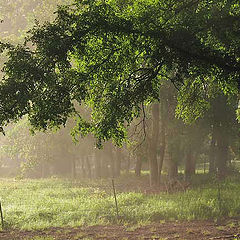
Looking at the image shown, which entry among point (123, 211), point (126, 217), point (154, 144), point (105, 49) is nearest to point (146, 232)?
point (126, 217)

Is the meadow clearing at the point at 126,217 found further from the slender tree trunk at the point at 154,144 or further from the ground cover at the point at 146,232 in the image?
the slender tree trunk at the point at 154,144

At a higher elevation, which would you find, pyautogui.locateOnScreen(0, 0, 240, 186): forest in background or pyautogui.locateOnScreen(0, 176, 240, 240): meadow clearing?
pyautogui.locateOnScreen(0, 0, 240, 186): forest in background

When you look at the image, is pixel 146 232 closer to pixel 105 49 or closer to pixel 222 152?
pixel 105 49

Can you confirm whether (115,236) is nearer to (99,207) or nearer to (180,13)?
(99,207)

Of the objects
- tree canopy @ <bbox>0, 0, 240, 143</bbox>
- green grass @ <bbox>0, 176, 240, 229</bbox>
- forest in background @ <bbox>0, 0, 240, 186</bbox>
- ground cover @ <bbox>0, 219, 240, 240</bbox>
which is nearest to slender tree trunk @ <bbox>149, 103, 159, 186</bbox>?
forest in background @ <bbox>0, 0, 240, 186</bbox>

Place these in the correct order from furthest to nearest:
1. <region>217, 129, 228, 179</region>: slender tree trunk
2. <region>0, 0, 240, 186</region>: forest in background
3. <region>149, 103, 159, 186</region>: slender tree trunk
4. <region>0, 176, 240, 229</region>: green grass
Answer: <region>217, 129, 228, 179</region>: slender tree trunk
<region>149, 103, 159, 186</region>: slender tree trunk
<region>0, 0, 240, 186</region>: forest in background
<region>0, 176, 240, 229</region>: green grass

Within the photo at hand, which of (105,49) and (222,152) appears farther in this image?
(222,152)

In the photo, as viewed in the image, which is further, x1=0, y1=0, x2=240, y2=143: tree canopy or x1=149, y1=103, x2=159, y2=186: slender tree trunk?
x1=149, y1=103, x2=159, y2=186: slender tree trunk

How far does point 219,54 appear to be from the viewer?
8.52m

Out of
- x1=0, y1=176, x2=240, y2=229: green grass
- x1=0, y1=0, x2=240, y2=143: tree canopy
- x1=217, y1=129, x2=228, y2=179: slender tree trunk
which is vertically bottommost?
x1=0, y1=176, x2=240, y2=229: green grass

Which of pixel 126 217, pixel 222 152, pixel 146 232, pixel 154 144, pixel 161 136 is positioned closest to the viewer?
pixel 146 232

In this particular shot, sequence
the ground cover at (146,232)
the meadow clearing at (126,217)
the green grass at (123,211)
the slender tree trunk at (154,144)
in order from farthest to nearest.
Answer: the slender tree trunk at (154,144), the green grass at (123,211), the meadow clearing at (126,217), the ground cover at (146,232)

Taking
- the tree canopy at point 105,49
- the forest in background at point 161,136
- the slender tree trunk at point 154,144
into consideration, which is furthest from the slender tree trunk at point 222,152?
the tree canopy at point 105,49

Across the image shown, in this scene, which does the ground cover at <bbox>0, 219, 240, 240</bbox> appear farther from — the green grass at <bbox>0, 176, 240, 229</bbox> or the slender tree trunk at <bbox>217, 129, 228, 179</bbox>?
the slender tree trunk at <bbox>217, 129, 228, 179</bbox>
